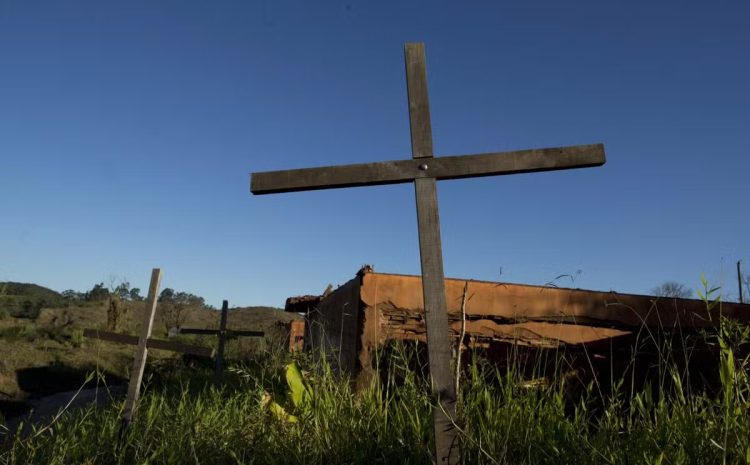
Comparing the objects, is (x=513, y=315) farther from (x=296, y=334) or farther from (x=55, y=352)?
(x=55, y=352)

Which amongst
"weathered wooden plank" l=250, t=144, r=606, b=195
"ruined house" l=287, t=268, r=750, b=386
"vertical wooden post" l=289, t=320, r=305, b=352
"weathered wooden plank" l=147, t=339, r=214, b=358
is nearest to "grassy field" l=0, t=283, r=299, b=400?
"vertical wooden post" l=289, t=320, r=305, b=352

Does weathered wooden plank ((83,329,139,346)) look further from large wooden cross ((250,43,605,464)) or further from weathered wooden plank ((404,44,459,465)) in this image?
weathered wooden plank ((404,44,459,465))

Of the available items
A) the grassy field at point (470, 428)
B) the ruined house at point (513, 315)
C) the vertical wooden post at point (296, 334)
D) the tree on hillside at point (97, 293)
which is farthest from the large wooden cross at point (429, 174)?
the tree on hillside at point (97, 293)

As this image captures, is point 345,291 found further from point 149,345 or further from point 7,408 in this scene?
point 7,408

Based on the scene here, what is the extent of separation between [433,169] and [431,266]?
0.45 metres

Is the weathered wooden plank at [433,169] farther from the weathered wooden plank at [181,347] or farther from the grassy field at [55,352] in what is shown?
the grassy field at [55,352]

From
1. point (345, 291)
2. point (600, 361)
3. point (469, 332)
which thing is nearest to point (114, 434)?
point (345, 291)

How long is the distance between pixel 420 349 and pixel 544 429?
5.33ft

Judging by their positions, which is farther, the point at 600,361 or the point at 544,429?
the point at 600,361

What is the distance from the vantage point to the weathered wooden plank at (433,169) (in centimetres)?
261

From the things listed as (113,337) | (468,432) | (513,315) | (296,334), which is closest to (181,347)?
(113,337)

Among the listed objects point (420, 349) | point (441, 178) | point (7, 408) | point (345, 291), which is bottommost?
point (7, 408)

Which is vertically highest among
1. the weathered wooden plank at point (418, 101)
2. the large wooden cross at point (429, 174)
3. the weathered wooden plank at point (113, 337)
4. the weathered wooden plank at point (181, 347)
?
the weathered wooden plank at point (418, 101)

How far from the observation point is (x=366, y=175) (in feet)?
9.00
